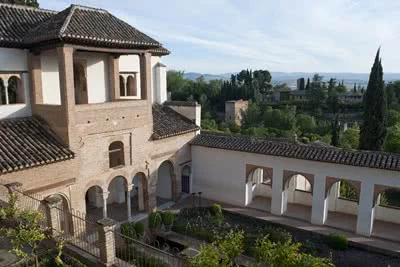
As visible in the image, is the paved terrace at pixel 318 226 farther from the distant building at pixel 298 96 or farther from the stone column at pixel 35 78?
the distant building at pixel 298 96

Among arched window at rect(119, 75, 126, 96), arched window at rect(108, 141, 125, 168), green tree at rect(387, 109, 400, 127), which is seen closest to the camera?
arched window at rect(108, 141, 125, 168)

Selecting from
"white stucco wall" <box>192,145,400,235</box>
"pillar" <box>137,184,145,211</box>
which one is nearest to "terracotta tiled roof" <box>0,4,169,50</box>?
"pillar" <box>137,184,145,211</box>

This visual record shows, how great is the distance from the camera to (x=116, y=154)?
1380cm

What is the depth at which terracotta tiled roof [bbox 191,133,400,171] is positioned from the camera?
1278 centimetres

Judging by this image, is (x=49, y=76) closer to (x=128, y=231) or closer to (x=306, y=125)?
(x=128, y=231)

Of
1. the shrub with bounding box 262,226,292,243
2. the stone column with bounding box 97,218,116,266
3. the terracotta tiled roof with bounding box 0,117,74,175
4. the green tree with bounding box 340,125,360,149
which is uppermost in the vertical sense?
the terracotta tiled roof with bounding box 0,117,74,175

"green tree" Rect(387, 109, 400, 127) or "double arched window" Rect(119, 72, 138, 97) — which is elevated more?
"double arched window" Rect(119, 72, 138, 97)

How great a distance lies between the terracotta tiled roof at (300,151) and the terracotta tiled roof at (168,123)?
2.91 feet

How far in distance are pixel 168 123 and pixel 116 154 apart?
3576mm

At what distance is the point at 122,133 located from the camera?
13188mm

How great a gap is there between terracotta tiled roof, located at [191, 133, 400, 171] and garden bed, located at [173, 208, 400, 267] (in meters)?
3.08

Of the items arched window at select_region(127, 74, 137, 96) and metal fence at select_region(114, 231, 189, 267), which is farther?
arched window at select_region(127, 74, 137, 96)

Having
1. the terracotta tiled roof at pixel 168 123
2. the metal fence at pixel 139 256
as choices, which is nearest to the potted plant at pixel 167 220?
the metal fence at pixel 139 256

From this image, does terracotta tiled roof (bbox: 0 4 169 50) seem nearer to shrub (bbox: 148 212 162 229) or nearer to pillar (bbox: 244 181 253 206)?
shrub (bbox: 148 212 162 229)
